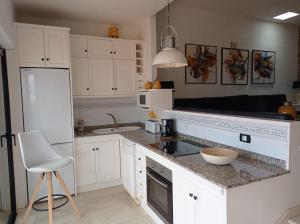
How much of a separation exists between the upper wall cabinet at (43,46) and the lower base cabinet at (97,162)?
1.21m

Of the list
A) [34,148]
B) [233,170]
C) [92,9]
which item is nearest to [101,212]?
[34,148]

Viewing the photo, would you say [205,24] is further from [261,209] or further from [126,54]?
[261,209]

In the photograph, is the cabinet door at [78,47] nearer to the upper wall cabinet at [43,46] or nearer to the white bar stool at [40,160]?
the upper wall cabinet at [43,46]

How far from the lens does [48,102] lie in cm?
289

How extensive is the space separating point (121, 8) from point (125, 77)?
3.45ft

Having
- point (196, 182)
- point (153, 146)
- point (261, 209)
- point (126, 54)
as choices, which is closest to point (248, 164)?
point (261, 209)

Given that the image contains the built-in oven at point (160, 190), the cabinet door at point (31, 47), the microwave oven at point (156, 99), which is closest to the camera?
the built-in oven at point (160, 190)

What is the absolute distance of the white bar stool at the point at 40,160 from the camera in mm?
2321

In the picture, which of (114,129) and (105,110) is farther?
(105,110)

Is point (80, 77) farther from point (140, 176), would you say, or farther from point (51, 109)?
point (140, 176)

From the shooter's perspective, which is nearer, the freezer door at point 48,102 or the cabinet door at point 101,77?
the freezer door at point 48,102

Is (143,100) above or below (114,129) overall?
above

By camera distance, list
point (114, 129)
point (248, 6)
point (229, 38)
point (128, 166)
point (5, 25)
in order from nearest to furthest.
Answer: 1. point (5, 25)
2. point (128, 166)
3. point (114, 129)
4. point (248, 6)
5. point (229, 38)

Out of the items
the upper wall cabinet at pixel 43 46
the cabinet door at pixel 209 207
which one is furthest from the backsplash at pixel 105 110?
the cabinet door at pixel 209 207
